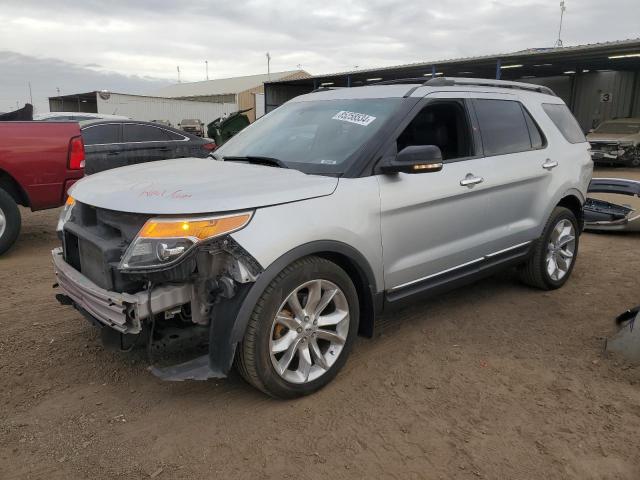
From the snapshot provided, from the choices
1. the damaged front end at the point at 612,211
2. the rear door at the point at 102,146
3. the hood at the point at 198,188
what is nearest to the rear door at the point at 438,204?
the hood at the point at 198,188

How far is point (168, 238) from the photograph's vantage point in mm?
2537

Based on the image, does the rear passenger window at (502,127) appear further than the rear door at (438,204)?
Yes

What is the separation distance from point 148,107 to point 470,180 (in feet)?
129

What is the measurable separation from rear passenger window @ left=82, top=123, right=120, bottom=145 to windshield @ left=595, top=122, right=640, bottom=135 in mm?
16928

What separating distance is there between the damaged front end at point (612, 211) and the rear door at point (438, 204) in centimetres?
400

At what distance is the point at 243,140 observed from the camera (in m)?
4.09

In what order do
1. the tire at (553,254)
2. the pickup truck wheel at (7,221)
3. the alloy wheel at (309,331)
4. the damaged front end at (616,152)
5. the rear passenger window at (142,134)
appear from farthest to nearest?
the damaged front end at (616,152) < the rear passenger window at (142,134) < the pickup truck wheel at (7,221) < the tire at (553,254) < the alloy wheel at (309,331)

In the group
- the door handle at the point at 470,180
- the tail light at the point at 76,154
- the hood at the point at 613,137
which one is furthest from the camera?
the hood at the point at 613,137

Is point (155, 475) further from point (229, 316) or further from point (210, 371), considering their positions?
point (229, 316)

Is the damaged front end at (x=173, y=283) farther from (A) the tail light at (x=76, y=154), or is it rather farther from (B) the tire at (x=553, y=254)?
(A) the tail light at (x=76, y=154)

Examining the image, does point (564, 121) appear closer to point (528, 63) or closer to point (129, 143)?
point (129, 143)

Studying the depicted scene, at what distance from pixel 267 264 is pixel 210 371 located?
0.62 m

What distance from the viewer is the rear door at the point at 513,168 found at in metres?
4.07

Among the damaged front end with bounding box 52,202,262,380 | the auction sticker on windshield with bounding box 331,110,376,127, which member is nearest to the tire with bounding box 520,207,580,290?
the auction sticker on windshield with bounding box 331,110,376,127
